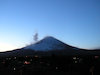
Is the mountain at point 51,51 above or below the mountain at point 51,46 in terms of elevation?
below

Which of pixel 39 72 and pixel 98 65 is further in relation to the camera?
pixel 98 65

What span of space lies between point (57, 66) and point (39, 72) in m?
4.84

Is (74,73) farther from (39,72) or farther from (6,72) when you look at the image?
(6,72)

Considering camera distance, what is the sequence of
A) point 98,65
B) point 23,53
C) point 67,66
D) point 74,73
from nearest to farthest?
point 74,73 < point 98,65 < point 67,66 < point 23,53

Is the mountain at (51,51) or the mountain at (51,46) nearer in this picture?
the mountain at (51,51)

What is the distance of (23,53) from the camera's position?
1462 inches

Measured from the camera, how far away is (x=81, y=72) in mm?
10453

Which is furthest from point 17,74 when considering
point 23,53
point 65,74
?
point 23,53

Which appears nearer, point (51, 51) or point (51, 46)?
point (51, 51)

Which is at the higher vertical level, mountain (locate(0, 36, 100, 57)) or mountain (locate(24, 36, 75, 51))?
mountain (locate(24, 36, 75, 51))

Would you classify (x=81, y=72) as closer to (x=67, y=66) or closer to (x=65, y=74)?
(x=65, y=74)

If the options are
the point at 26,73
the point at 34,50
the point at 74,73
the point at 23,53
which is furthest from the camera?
the point at 34,50

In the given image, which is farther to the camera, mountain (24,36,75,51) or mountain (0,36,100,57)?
mountain (24,36,75,51)

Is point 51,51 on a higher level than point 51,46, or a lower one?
lower
